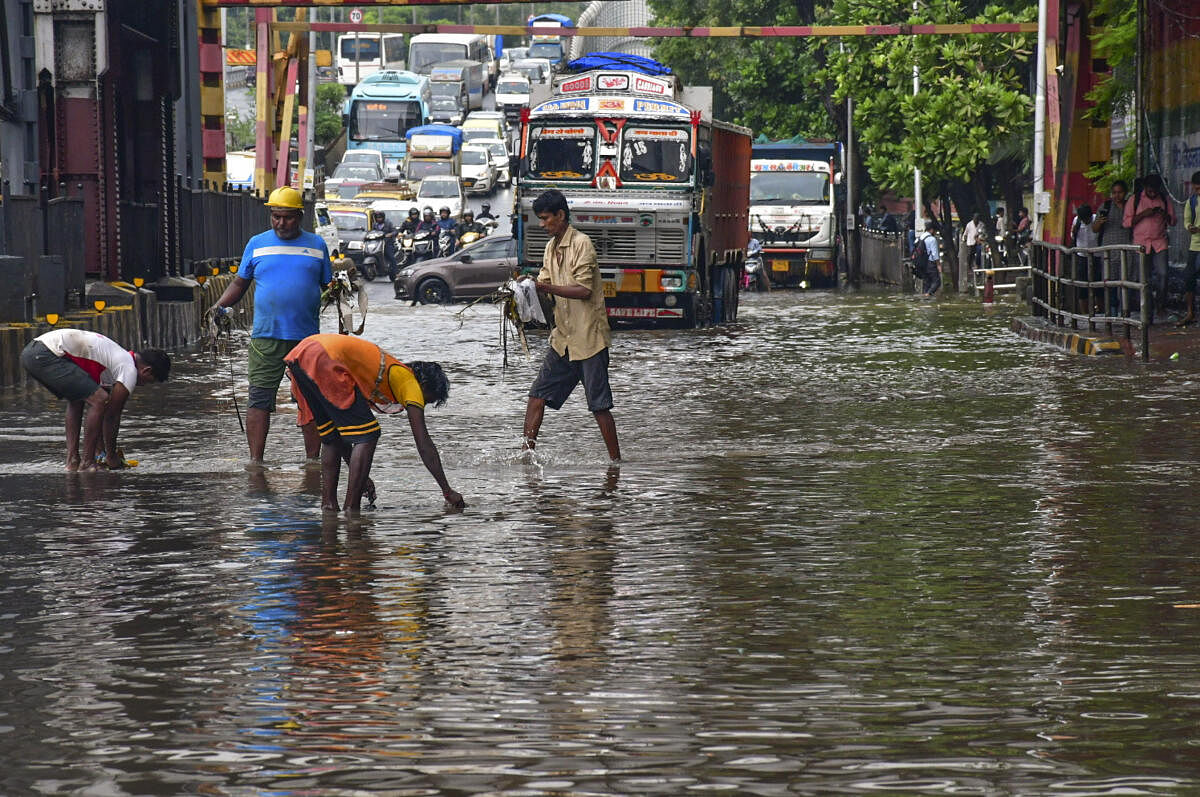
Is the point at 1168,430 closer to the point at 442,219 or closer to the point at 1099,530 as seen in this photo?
Result: the point at 1099,530

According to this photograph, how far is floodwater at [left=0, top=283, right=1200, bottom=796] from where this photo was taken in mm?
5797

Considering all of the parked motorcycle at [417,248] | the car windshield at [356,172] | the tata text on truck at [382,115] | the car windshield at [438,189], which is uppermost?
the tata text on truck at [382,115]

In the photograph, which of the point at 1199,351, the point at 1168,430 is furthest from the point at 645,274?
the point at 1168,430

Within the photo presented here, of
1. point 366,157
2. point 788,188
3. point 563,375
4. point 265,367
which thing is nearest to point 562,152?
point 563,375

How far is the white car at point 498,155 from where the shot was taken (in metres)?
72.3

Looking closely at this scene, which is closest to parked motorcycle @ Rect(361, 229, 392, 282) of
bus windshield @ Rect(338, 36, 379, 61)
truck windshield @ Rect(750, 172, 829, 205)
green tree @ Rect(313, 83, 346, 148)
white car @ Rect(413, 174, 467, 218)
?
white car @ Rect(413, 174, 467, 218)

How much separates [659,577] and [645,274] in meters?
21.7

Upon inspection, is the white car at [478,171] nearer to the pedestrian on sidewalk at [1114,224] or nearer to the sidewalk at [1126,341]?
the sidewalk at [1126,341]

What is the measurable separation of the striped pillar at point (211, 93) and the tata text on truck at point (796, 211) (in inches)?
536

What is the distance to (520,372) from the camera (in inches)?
862

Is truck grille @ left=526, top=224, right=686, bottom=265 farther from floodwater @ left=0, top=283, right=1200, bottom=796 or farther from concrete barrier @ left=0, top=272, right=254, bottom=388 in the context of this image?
floodwater @ left=0, top=283, right=1200, bottom=796

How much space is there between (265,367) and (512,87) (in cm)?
7884

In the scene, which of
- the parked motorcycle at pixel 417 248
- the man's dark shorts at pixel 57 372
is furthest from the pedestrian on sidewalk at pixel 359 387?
the parked motorcycle at pixel 417 248

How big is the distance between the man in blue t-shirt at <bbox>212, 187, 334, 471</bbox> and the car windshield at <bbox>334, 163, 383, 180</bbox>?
5142 cm
